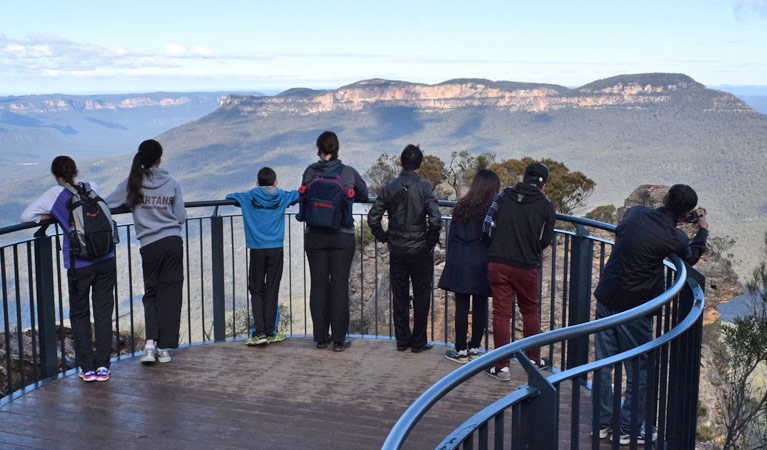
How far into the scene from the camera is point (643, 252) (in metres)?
3.94

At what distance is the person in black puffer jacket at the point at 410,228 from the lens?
212 inches

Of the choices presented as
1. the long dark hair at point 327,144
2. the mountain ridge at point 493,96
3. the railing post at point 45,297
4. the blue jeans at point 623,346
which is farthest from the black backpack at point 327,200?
the mountain ridge at point 493,96

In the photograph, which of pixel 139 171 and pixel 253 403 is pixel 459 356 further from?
pixel 139 171

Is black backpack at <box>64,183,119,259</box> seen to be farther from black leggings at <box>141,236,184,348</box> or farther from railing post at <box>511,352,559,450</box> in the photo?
railing post at <box>511,352,559,450</box>

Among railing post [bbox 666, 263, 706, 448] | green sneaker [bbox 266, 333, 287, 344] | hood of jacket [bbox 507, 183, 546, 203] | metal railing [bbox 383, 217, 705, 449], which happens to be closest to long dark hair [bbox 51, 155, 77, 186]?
green sneaker [bbox 266, 333, 287, 344]

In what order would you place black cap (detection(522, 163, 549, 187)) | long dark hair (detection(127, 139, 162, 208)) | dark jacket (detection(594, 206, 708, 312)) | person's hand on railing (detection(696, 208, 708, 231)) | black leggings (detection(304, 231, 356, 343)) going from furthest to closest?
black leggings (detection(304, 231, 356, 343)), long dark hair (detection(127, 139, 162, 208)), black cap (detection(522, 163, 549, 187)), person's hand on railing (detection(696, 208, 708, 231)), dark jacket (detection(594, 206, 708, 312))

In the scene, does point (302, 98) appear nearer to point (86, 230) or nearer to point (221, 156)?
point (221, 156)

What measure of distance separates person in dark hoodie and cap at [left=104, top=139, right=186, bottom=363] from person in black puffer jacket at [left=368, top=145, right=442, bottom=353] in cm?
147

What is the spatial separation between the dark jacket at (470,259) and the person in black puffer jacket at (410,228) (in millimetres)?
215

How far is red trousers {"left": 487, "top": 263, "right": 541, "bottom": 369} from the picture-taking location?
4933mm

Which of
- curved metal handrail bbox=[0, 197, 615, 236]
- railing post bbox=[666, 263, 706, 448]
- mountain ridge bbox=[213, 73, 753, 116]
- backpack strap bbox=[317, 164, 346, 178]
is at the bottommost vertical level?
railing post bbox=[666, 263, 706, 448]

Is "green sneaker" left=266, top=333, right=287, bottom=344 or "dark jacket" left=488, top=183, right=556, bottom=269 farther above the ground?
"dark jacket" left=488, top=183, right=556, bottom=269

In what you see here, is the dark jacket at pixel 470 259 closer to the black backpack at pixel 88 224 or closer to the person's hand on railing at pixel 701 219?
the person's hand on railing at pixel 701 219

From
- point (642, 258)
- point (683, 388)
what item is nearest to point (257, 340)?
point (642, 258)
